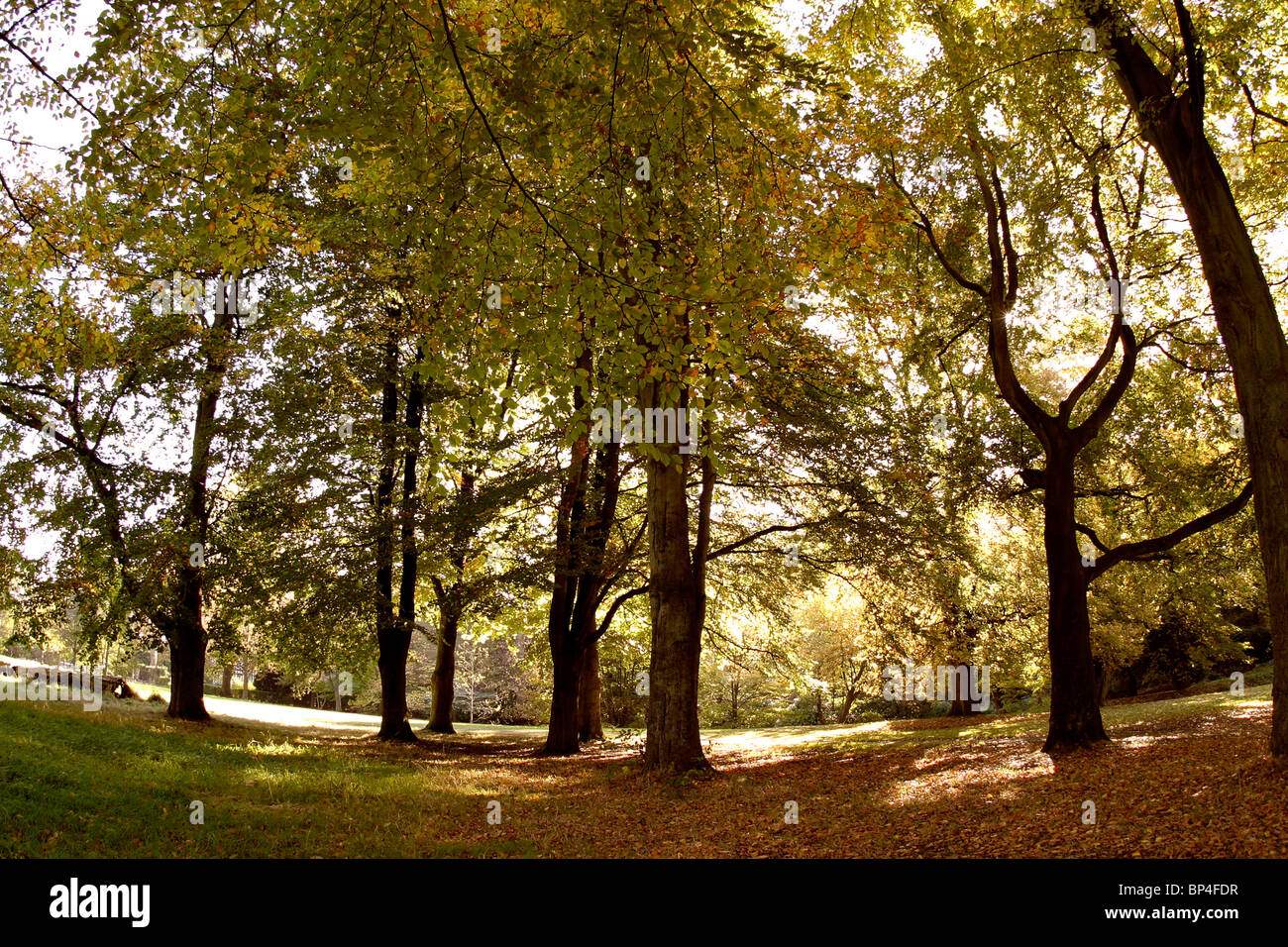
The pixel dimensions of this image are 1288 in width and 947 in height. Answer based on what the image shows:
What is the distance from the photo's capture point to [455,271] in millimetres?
5988

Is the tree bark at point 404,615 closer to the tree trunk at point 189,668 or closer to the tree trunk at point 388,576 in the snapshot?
the tree trunk at point 388,576

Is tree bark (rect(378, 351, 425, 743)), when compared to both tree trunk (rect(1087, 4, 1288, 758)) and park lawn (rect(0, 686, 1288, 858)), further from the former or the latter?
tree trunk (rect(1087, 4, 1288, 758))

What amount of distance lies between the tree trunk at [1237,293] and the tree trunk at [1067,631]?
3.63m

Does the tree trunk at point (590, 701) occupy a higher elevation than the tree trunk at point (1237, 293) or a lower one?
lower

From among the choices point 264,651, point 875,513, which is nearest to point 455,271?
point 875,513

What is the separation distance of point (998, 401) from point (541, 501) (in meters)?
9.58

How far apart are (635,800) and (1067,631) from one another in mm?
6875

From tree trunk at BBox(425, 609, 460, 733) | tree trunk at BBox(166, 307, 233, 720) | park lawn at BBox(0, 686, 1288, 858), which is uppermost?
tree trunk at BBox(166, 307, 233, 720)

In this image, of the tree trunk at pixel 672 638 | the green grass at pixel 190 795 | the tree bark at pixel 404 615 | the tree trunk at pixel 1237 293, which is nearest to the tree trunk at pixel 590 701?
the tree bark at pixel 404 615

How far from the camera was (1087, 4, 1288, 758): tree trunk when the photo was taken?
7598 millimetres

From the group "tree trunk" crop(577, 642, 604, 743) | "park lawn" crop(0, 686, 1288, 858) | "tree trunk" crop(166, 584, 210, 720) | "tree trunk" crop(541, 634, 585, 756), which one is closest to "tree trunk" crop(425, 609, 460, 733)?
"tree trunk" crop(577, 642, 604, 743)

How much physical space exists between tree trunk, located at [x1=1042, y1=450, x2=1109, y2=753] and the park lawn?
1.67 ft

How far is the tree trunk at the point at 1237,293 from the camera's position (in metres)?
7.60
